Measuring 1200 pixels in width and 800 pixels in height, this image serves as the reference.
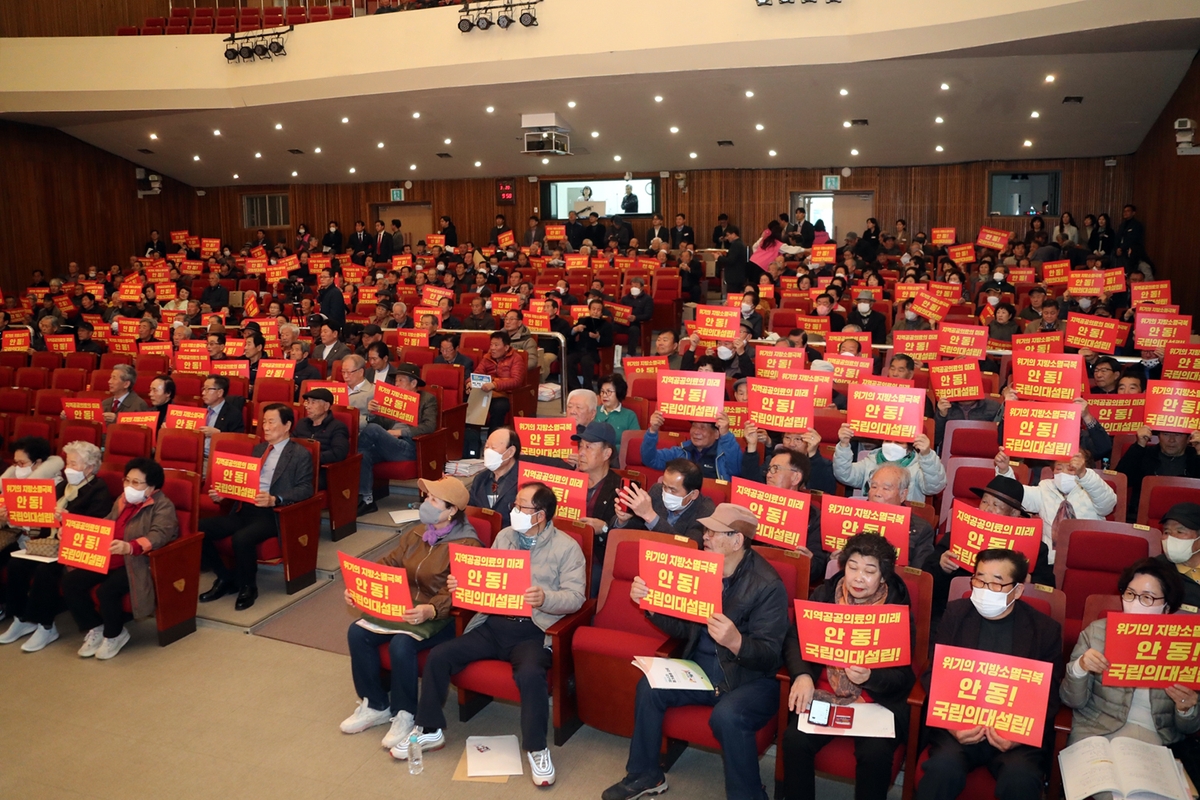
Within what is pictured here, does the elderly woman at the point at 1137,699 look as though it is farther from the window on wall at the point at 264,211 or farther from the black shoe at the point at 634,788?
the window on wall at the point at 264,211

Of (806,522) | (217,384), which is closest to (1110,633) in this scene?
(806,522)

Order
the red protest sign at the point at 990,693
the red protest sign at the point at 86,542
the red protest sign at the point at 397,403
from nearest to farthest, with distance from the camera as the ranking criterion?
1. the red protest sign at the point at 990,693
2. the red protest sign at the point at 86,542
3. the red protest sign at the point at 397,403

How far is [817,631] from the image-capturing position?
11.1ft

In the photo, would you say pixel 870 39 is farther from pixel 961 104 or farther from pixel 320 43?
pixel 320 43

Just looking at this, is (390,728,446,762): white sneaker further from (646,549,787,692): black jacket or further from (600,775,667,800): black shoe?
(646,549,787,692): black jacket

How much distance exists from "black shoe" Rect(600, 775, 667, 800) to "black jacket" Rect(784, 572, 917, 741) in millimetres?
776

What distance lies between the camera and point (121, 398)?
788 centimetres

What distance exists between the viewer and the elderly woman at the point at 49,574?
544 cm

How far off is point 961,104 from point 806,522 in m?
11.5

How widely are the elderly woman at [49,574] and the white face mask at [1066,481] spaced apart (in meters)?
5.70

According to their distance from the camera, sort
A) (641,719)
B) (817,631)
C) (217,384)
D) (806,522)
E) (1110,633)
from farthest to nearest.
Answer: (217,384)
(806,522)
(641,719)
(817,631)
(1110,633)

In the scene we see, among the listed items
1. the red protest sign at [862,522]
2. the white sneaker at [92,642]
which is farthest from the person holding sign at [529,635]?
the white sneaker at [92,642]

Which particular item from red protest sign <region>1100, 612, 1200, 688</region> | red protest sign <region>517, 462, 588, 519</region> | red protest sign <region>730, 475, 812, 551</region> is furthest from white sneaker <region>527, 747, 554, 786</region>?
red protest sign <region>1100, 612, 1200, 688</region>

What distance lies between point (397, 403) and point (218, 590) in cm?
192
